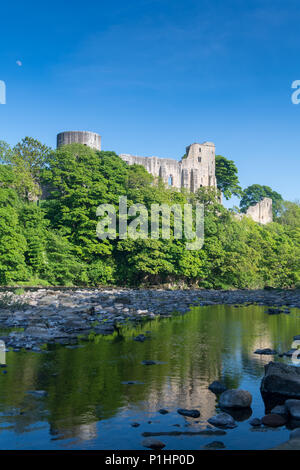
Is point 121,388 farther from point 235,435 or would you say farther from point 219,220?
point 219,220

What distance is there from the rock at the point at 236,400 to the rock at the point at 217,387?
2.90 ft

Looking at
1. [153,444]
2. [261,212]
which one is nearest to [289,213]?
[261,212]

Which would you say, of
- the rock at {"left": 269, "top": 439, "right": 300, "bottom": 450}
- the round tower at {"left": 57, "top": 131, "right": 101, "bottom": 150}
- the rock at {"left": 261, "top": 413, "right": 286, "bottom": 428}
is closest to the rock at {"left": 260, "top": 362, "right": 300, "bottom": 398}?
the rock at {"left": 261, "top": 413, "right": 286, "bottom": 428}

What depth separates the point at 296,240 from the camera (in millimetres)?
63000

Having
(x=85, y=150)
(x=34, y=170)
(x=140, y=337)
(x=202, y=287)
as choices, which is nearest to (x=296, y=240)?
(x=202, y=287)

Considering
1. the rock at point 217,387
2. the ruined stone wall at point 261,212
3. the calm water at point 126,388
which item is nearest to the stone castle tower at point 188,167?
the ruined stone wall at point 261,212

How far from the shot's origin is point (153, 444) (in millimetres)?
7141

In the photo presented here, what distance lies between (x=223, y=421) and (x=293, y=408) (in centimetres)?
153

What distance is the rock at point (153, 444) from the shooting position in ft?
23.4

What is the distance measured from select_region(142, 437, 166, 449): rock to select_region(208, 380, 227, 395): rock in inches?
124

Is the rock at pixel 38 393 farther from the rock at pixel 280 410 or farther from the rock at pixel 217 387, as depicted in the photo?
the rock at pixel 280 410

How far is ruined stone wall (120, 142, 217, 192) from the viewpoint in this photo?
80.0 meters

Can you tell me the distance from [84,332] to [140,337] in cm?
215

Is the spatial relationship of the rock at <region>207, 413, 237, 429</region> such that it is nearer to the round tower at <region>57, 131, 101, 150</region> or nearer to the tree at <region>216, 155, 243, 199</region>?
the round tower at <region>57, 131, 101, 150</region>
